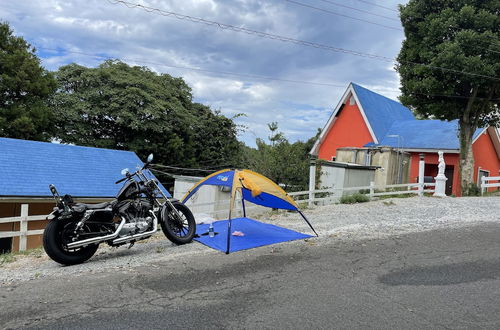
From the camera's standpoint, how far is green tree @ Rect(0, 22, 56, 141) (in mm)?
21422

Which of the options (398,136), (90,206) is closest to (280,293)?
(90,206)

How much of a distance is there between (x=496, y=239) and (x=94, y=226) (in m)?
7.61

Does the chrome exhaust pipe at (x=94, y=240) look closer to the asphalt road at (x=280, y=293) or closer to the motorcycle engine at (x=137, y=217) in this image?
the motorcycle engine at (x=137, y=217)

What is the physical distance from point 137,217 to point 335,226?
15.5 feet

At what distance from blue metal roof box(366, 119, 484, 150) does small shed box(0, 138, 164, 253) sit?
48.1 feet

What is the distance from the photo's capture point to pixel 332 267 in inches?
226

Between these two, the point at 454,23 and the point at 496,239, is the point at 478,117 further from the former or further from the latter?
the point at 496,239

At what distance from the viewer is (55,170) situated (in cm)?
1559

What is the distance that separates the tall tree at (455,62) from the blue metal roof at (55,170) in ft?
39.1

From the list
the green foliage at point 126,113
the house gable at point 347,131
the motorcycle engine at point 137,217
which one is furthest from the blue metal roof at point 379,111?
the motorcycle engine at point 137,217

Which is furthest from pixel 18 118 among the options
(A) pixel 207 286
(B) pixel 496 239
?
(B) pixel 496 239

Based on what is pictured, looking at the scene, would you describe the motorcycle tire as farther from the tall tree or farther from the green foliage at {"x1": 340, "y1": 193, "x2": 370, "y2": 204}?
the tall tree

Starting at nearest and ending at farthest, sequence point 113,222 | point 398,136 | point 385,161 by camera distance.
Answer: point 113,222 → point 385,161 → point 398,136

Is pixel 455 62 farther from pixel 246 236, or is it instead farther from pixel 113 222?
pixel 113 222
